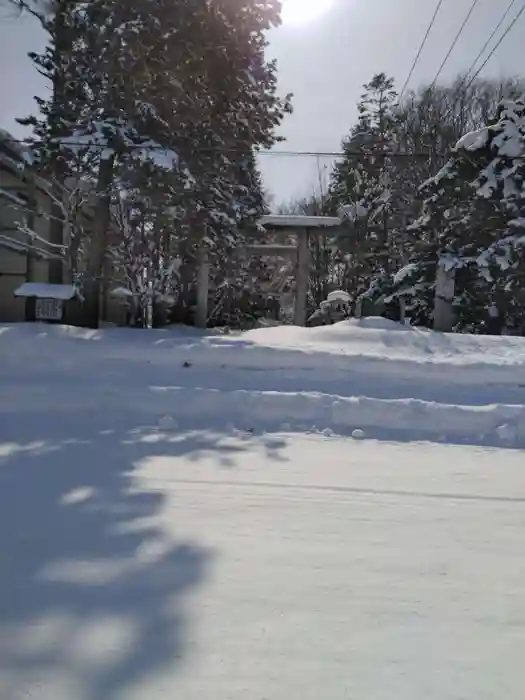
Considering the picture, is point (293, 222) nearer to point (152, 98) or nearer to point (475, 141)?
point (475, 141)

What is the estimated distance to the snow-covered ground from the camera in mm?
2111

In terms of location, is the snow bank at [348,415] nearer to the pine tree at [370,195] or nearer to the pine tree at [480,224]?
the pine tree at [480,224]

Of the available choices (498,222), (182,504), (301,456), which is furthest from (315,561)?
(498,222)

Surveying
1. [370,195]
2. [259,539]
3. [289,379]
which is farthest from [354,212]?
[259,539]

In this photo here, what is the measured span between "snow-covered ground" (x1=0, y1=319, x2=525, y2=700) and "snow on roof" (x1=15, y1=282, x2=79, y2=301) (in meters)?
3.62

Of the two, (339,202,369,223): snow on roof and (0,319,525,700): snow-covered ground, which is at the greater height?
(339,202,369,223): snow on roof

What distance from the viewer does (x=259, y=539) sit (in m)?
3.21

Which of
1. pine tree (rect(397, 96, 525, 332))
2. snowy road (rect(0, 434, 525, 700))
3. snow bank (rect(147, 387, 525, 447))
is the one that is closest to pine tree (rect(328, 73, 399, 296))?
pine tree (rect(397, 96, 525, 332))

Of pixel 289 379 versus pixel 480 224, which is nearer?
pixel 289 379

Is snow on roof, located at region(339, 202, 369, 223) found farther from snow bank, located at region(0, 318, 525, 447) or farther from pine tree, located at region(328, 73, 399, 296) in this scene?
snow bank, located at region(0, 318, 525, 447)

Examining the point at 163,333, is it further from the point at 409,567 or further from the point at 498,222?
the point at 409,567

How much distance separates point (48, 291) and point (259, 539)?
343 inches

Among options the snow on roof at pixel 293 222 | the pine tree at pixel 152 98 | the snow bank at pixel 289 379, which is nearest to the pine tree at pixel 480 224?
the snow bank at pixel 289 379

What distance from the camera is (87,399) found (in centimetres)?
657
